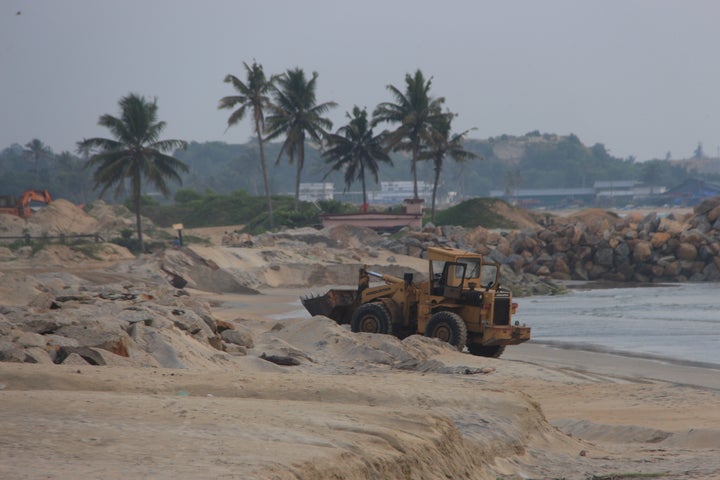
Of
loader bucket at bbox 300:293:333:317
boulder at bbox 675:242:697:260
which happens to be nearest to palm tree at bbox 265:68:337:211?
boulder at bbox 675:242:697:260

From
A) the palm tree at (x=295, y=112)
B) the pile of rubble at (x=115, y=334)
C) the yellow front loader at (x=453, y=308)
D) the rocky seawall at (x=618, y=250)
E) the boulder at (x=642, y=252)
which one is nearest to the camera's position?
the pile of rubble at (x=115, y=334)

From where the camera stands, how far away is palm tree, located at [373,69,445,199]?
194 ft

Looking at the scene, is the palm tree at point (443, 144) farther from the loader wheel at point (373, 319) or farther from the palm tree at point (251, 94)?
the loader wheel at point (373, 319)

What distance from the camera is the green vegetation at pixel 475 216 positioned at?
2488 inches

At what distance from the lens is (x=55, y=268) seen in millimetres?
35125

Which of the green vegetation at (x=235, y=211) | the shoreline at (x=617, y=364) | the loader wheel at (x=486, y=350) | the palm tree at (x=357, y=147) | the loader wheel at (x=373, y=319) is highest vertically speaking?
the palm tree at (x=357, y=147)

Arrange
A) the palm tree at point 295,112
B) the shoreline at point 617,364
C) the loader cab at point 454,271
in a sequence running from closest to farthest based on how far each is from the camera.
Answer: the shoreline at point 617,364 < the loader cab at point 454,271 < the palm tree at point 295,112

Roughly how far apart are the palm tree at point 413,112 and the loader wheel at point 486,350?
41590mm

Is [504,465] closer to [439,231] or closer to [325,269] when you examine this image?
[325,269]

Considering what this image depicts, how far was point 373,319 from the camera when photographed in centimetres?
1784

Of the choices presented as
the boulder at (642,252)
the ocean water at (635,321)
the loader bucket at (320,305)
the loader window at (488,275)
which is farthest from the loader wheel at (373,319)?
the boulder at (642,252)

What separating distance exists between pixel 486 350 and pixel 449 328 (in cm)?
113

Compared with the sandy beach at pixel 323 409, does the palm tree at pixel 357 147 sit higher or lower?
higher

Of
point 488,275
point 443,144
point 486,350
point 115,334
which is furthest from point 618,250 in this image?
point 115,334
